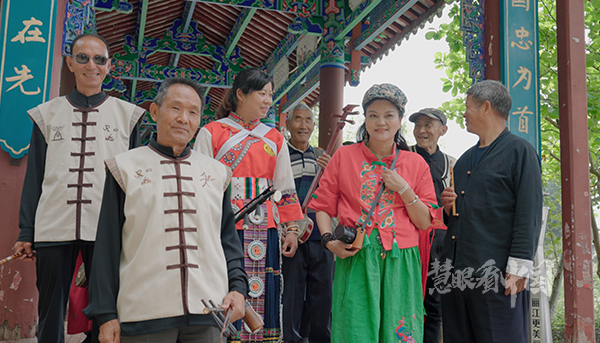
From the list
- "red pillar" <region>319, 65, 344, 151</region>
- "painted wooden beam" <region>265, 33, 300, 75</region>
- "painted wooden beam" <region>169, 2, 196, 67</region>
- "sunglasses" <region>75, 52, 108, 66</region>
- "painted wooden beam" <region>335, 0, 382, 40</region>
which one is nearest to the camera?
"sunglasses" <region>75, 52, 108, 66</region>

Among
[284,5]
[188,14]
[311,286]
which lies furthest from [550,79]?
[188,14]

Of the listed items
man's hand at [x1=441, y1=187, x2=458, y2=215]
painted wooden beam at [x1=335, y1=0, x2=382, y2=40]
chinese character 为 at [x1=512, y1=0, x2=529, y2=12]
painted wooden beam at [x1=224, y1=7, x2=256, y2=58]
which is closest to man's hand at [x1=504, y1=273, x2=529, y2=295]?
man's hand at [x1=441, y1=187, x2=458, y2=215]

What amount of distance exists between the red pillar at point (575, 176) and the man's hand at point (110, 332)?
2.59m

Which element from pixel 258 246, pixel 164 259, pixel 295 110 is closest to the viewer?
pixel 164 259

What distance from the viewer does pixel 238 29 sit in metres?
8.62

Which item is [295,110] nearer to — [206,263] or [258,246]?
[258,246]

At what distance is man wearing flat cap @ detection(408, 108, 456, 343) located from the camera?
314cm

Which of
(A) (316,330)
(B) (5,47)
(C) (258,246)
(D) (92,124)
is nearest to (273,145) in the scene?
(C) (258,246)

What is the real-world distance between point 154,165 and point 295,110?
209 cm

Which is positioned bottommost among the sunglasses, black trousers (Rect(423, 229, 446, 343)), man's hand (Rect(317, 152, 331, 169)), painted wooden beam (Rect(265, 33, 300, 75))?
black trousers (Rect(423, 229, 446, 343))

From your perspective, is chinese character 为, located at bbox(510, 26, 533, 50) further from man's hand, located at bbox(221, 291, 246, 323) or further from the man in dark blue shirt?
man's hand, located at bbox(221, 291, 246, 323)

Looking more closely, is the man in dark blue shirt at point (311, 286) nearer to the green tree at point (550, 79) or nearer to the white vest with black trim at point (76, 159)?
the white vest with black trim at point (76, 159)

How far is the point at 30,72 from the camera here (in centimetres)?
293

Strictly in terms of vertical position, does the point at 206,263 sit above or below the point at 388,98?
below
